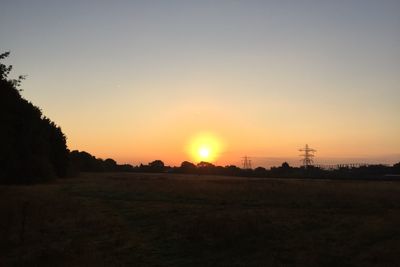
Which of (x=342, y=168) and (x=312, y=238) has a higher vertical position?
(x=342, y=168)

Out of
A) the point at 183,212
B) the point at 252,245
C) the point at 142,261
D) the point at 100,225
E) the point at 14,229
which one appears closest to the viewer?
the point at 142,261

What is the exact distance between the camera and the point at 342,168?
174000 mm

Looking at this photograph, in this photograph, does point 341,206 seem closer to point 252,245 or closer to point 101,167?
point 252,245

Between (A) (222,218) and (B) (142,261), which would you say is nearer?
(B) (142,261)

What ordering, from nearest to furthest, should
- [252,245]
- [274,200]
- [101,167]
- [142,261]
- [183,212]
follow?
[142,261]
[252,245]
[183,212]
[274,200]
[101,167]

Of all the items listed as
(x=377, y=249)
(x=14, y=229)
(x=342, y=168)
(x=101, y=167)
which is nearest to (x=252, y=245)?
(x=377, y=249)

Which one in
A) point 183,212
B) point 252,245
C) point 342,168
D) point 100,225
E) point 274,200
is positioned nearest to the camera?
point 252,245

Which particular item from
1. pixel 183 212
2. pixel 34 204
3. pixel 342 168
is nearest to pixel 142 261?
pixel 183 212

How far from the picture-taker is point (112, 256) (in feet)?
62.4

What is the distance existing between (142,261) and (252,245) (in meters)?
4.99

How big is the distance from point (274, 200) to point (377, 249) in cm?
2384

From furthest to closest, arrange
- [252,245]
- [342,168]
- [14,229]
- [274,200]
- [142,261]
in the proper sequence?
[342,168]
[274,200]
[14,229]
[252,245]
[142,261]

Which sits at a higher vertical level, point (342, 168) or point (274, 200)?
point (342, 168)

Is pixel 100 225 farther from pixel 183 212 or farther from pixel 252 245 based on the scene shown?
pixel 252 245
